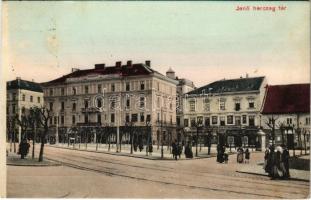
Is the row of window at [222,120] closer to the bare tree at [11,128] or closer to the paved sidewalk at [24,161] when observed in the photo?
the paved sidewalk at [24,161]

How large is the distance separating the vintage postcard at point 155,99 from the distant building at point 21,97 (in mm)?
16

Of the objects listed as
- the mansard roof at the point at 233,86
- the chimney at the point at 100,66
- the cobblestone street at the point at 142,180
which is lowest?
the cobblestone street at the point at 142,180

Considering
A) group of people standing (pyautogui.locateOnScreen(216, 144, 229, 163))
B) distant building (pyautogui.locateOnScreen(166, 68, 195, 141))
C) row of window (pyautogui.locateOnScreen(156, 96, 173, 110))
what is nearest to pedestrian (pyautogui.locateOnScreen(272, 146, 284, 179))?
group of people standing (pyautogui.locateOnScreen(216, 144, 229, 163))

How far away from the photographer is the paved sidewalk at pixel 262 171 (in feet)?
18.3

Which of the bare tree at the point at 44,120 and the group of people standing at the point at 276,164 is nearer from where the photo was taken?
the group of people standing at the point at 276,164

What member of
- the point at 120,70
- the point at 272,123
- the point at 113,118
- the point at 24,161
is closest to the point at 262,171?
the point at 272,123

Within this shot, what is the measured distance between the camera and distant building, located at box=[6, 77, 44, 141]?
5.92m

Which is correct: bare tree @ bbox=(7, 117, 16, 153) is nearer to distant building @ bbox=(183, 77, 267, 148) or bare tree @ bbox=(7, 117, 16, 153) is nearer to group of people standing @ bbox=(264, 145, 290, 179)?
distant building @ bbox=(183, 77, 267, 148)

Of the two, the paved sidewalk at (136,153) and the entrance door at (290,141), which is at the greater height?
the entrance door at (290,141)

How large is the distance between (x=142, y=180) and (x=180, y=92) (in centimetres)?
119

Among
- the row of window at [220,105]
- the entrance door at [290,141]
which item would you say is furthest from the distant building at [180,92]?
the entrance door at [290,141]

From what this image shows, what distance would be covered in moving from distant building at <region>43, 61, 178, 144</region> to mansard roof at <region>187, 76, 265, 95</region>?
1.38 feet

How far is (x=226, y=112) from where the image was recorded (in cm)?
599

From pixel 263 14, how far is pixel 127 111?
2.04 meters
